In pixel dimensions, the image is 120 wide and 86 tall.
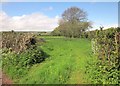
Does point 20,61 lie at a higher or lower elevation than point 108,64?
lower

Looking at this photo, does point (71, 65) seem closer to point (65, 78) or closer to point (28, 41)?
point (65, 78)

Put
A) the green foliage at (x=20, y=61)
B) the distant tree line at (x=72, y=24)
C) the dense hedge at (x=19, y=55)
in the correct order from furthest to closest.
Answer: the distant tree line at (x=72, y=24)
the dense hedge at (x=19, y=55)
the green foliage at (x=20, y=61)

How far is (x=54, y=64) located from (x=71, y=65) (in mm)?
942

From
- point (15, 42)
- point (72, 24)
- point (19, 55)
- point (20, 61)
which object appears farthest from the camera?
point (72, 24)

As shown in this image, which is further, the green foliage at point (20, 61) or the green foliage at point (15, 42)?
the green foliage at point (15, 42)

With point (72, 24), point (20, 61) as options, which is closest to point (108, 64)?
point (20, 61)

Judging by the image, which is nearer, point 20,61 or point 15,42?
point 20,61

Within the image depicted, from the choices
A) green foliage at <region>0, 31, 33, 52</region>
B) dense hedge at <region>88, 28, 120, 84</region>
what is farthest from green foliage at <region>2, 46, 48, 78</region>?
dense hedge at <region>88, 28, 120, 84</region>

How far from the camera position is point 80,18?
55938mm

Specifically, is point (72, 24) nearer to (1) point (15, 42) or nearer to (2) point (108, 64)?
(1) point (15, 42)

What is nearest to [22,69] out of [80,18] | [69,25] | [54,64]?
[54,64]

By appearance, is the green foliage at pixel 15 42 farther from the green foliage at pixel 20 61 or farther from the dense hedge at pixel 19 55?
the green foliage at pixel 20 61

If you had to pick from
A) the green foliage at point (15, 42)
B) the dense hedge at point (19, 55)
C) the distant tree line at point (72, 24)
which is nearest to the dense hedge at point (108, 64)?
the dense hedge at point (19, 55)

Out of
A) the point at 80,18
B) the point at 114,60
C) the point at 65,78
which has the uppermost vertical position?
the point at 80,18
